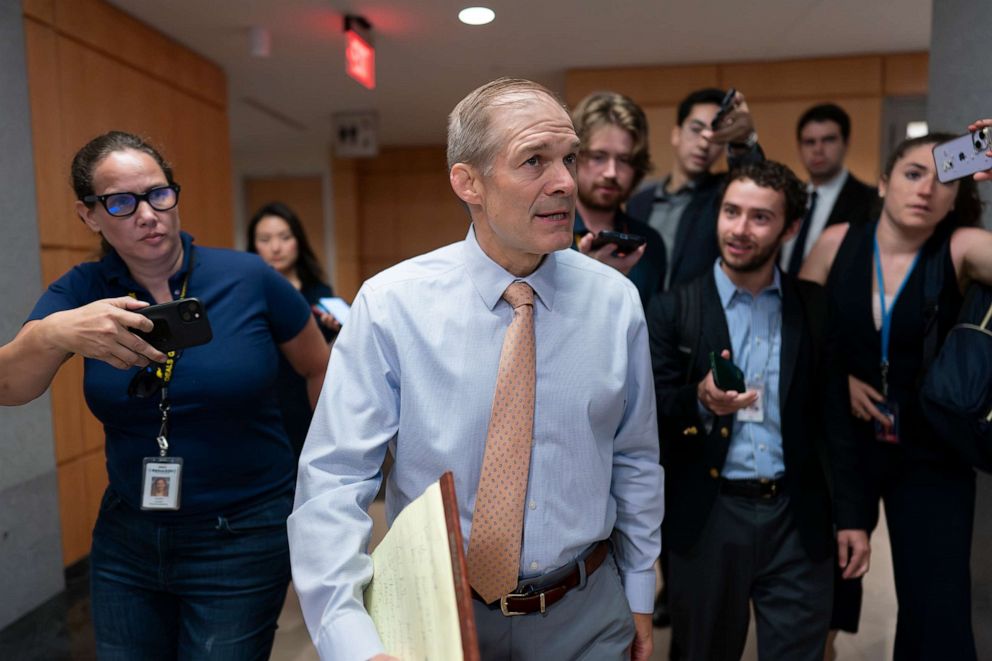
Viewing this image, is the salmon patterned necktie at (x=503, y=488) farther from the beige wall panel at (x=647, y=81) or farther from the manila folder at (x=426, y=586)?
the beige wall panel at (x=647, y=81)

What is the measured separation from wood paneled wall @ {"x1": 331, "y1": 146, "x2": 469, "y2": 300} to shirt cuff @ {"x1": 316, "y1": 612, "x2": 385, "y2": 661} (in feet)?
27.9

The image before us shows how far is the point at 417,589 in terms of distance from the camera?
3.17 ft

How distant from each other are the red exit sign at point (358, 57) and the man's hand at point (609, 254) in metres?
3.32

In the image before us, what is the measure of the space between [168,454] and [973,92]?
273cm

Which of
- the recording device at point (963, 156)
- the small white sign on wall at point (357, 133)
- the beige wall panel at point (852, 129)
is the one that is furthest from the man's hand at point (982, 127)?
the small white sign on wall at point (357, 133)

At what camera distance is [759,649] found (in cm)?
186

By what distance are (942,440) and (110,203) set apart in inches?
85.3

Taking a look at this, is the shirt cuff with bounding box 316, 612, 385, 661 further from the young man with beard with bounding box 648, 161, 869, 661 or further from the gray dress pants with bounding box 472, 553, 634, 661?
the young man with beard with bounding box 648, 161, 869, 661

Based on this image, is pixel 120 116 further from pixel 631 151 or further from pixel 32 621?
pixel 631 151

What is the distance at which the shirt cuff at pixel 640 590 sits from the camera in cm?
137

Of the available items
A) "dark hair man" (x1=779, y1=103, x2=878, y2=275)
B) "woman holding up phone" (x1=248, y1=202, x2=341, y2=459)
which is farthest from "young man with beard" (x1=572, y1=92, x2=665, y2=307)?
"dark hair man" (x1=779, y1=103, x2=878, y2=275)

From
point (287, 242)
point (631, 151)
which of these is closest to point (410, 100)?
point (287, 242)

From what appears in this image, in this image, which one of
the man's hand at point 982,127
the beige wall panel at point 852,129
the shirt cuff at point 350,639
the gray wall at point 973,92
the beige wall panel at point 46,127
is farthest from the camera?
the beige wall panel at point 852,129

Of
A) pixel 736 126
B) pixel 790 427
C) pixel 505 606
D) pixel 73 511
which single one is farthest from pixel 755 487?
pixel 73 511
